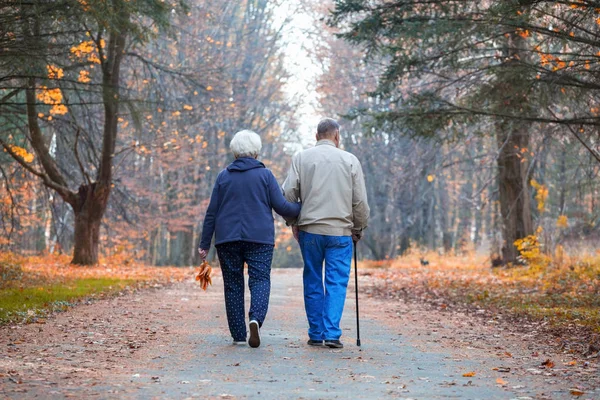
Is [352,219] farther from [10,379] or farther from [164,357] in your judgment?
[10,379]

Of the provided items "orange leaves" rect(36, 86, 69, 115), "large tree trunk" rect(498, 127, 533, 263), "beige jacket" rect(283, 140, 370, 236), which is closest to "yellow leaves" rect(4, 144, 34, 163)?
"orange leaves" rect(36, 86, 69, 115)

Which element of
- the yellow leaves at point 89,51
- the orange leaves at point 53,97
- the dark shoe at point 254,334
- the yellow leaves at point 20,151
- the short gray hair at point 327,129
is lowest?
the dark shoe at point 254,334

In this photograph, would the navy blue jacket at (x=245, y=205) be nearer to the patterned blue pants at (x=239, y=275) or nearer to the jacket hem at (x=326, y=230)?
the patterned blue pants at (x=239, y=275)

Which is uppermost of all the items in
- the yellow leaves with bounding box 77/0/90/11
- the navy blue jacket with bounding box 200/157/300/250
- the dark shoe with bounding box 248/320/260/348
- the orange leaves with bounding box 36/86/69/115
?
the yellow leaves with bounding box 77/0/90/11

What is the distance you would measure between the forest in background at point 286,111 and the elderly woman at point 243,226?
3.94m

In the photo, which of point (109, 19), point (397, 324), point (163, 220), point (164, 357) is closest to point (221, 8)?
point (163, 220)

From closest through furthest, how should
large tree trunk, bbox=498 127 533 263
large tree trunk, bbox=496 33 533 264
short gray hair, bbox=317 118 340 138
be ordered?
short gray hair, bbox=317 118 340 138, large tree trunk, bbox=496 33 533 264, large tree trunk, bbox=498 127 533 263

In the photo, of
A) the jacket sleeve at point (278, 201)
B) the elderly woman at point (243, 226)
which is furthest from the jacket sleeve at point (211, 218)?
the jacket sleeve at point (278, 201)

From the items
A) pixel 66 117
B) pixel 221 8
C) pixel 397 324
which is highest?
pixel 221 8

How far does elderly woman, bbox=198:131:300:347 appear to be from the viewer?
7875 mm

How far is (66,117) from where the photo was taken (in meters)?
20.8

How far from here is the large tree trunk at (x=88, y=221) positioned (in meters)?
21.9

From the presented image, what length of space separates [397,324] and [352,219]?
2.43 m

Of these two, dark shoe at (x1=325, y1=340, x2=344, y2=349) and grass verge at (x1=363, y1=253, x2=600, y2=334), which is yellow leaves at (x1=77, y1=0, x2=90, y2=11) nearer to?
dark shoe at (x1=325, y1=340, x2=344, y2=349)
